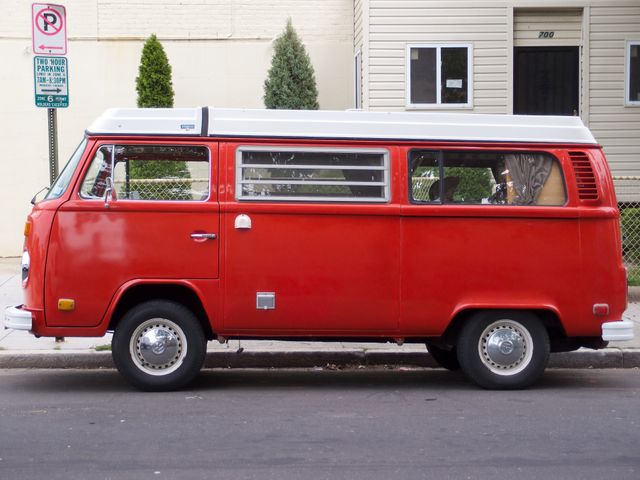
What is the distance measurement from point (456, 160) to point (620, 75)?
30.8 ft

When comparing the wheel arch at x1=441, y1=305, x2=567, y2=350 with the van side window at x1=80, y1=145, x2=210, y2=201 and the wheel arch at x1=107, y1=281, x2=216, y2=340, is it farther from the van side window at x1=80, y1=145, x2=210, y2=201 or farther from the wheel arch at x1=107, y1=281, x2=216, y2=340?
the van side window at x1=80, y1=145, x2=210, y2=201

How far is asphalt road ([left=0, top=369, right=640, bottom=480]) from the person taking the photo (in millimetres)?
5578

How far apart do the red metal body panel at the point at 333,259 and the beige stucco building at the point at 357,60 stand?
8.38 metres

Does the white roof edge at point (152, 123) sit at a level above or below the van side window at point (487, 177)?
above

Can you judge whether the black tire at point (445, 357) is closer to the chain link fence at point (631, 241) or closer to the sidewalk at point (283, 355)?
the sidewalk at point (283, 355)

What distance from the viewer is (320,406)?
288 inches

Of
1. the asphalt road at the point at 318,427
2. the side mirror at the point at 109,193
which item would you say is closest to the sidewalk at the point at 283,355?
the asphalt road at the point at 318,427

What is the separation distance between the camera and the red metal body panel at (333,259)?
7562 mm

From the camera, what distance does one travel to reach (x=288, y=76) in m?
16.2

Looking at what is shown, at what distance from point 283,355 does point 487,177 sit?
271 cm

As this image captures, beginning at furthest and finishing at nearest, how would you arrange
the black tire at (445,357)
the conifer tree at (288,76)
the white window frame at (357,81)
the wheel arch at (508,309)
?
1. the white window frame at (357,81)
2. the conifer tree at (288,76)
3. the black tire at (445,357)
4. the wheel arch at (508,309)

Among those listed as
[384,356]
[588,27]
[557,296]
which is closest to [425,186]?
[557,296]

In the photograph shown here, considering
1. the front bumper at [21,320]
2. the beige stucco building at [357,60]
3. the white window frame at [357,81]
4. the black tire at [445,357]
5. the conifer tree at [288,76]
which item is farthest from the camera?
the white window frame at [357,81]

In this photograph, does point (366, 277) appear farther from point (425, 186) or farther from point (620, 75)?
point (620, 75)
